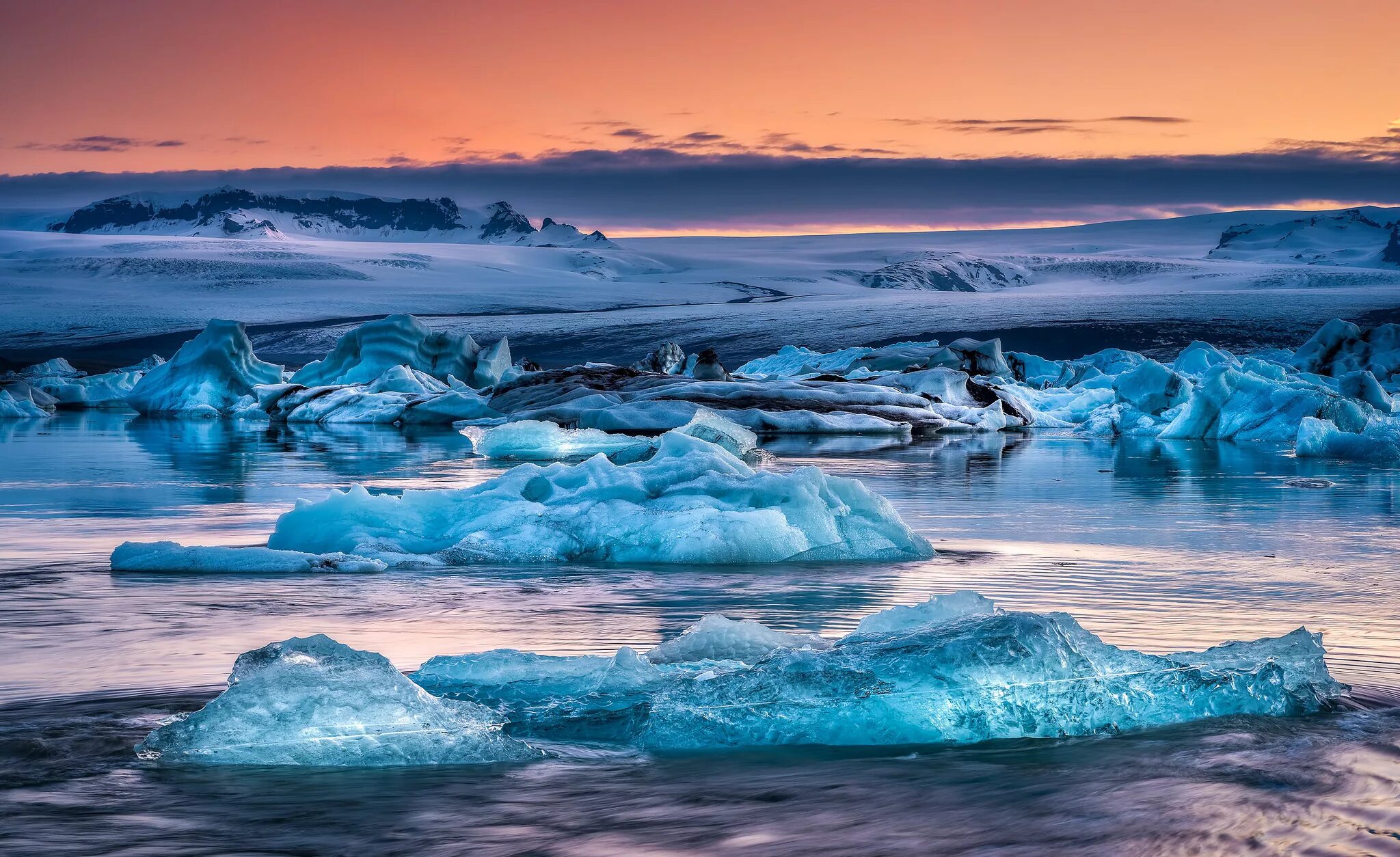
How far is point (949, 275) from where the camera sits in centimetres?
10788

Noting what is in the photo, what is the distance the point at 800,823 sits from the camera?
132 inches

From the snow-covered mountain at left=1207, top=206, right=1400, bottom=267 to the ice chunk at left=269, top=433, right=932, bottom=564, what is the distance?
4480 inches

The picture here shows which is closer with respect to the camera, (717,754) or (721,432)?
(717,754)

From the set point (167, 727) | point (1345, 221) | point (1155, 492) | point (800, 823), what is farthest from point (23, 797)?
point (1345, 221)

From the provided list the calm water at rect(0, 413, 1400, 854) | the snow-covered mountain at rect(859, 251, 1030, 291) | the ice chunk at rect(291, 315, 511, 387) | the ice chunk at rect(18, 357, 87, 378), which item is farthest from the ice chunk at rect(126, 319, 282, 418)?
the snow-covered mountain at rect(859, 251, 1030, 291)

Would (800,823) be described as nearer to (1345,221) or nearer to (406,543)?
(406,543)

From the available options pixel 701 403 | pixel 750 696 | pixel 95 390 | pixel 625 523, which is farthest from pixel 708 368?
pixel 750 696

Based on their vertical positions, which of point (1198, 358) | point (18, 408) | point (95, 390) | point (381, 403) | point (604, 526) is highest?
point (1198, 358)

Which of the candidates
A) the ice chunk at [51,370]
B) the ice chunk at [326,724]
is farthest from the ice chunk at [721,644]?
the ice chunk at [51,370]

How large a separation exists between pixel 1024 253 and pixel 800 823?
115997 millimetres

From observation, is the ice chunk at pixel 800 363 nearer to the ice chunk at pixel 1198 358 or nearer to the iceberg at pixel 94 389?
the ice chunk at pixel 1198 358

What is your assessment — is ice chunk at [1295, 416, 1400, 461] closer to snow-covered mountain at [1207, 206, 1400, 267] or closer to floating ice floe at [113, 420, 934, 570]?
floating ice floe at [113, 420, 934, 570]

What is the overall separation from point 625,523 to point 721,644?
3.26 metres

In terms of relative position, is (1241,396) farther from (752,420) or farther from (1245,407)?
(752,420)
